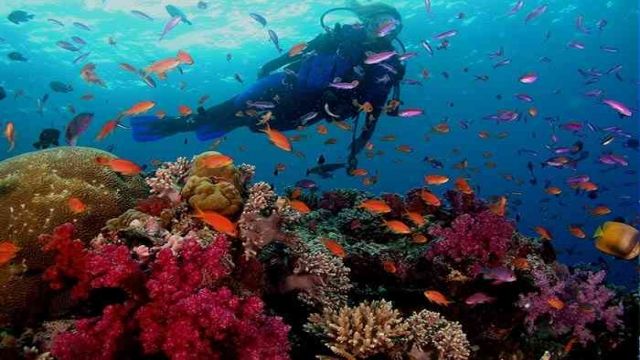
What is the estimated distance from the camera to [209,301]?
10.5ft

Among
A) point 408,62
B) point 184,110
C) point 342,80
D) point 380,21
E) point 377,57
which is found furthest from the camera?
point 408,62

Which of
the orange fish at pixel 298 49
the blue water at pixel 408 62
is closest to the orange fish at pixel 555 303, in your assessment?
the orange fish at pixel 298 49

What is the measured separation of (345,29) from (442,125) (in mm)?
3742

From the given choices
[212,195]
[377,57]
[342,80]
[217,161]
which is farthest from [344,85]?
[212,195]

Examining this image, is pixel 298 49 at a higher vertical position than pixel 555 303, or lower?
higher

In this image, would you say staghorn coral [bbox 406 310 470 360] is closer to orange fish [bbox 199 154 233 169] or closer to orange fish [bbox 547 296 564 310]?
orange fish [bbox 547 296 564 310]

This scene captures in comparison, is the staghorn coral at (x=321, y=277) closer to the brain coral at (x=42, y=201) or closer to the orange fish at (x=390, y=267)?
the orange fish at (x=390, y=267)

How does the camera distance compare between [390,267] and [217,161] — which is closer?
[217,161]

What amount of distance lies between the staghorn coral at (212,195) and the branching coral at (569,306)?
3.73 m

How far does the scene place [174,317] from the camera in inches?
125

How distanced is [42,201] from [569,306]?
22.2 ft

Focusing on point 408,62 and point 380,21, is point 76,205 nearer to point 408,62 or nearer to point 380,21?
point 380,21

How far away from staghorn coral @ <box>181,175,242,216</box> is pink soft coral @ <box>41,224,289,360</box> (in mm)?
861

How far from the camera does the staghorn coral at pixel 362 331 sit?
3.80 metres
